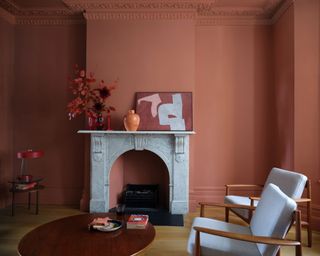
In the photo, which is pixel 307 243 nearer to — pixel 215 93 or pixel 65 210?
pixel 215 93

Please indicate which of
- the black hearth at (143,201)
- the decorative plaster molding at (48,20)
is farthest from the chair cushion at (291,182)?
the decorative plaster molding at (48,20)

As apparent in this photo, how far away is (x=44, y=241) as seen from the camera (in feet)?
6.39

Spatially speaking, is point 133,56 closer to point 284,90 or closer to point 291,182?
point 284,90

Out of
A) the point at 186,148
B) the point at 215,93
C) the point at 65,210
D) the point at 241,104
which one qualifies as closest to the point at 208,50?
the point at 215,93

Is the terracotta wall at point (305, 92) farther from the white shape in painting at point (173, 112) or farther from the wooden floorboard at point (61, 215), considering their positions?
the white shape in painting at point (173, 112)

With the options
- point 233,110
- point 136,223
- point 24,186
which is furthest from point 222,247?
point 24,186

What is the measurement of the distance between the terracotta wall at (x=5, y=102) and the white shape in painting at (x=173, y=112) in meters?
2.55

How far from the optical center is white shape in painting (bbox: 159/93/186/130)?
406 centimetres

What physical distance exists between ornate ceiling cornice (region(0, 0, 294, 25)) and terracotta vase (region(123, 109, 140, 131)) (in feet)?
5.13

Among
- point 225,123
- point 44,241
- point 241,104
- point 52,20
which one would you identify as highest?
point 52,20

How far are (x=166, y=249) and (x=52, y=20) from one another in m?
4.00

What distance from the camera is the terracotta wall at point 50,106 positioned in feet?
14.5

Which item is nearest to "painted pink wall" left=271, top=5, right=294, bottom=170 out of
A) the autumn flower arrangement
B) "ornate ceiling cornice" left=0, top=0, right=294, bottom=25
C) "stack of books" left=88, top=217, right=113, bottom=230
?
"ornate ceiling cornice" left=0, top=0, right=294, bottom=25

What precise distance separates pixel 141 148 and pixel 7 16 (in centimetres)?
311
